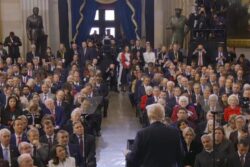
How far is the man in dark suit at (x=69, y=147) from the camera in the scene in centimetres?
794

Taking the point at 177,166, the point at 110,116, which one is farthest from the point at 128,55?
the point at 177,166

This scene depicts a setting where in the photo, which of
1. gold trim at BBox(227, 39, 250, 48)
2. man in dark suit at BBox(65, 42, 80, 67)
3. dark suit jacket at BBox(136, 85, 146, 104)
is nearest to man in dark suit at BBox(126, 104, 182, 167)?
dark suit jacket at BBox(136, 85, 146, 104)

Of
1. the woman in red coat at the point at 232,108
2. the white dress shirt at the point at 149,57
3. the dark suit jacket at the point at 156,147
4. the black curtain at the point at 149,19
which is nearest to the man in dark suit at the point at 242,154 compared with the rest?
the dark suit jacket at the point at 156,147

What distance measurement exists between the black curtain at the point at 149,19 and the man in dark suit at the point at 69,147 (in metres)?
13.6

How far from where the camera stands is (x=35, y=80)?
1374cm

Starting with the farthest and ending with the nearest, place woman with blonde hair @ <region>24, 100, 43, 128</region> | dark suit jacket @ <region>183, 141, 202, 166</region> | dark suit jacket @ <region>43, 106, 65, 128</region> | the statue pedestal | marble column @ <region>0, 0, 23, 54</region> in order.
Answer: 1. marble column @ <region>0, 0, 23, 54</region>
2. the statue pedestal
3. dark suit jacket @ <region>43, 106, 65, 128</region>
4. woman with blonde hair @ <region>24, 100, 43, 128</region>
5. dark suit jacket @ <region>183, 141, 202, 166</region>

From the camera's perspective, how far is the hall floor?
10.7 meters

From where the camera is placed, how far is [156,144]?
641 cm

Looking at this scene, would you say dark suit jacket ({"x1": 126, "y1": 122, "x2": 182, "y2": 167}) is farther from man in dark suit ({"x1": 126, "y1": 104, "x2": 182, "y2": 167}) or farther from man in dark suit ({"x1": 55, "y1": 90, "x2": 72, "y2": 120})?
man in dark suit ({"x1": 55, "y1": 90, "x2": 72, "y2": 120})

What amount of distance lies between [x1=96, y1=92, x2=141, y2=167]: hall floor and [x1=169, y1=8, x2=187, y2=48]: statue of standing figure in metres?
3.92

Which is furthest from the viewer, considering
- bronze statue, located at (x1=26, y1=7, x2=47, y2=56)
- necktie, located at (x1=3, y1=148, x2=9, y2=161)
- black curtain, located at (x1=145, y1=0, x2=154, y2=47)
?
black curtain, located at (x1=145, y1=0, x2=154, y2=47)

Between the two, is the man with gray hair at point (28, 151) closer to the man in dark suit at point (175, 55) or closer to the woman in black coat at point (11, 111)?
the woman in black coat at point (11, 111)

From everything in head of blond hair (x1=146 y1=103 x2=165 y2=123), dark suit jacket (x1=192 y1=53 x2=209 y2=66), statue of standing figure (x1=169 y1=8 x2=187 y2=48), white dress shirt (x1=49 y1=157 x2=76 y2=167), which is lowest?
white dress shirt (x1=49 y1=157 x2=76 y2=167)

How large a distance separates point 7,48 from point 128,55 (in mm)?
4650
